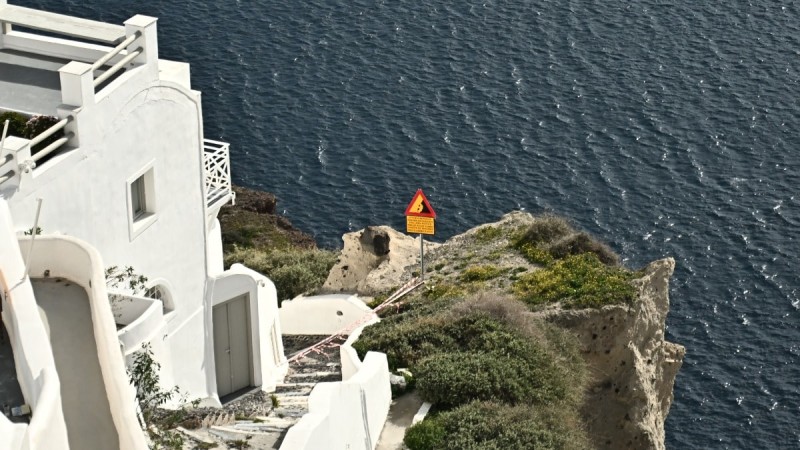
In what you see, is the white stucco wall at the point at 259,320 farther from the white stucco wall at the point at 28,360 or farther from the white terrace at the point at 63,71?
the white stucco wall at the point at 28,360

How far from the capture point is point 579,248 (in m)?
47.7

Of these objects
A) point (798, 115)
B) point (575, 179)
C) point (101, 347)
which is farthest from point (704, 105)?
point (101, 347)

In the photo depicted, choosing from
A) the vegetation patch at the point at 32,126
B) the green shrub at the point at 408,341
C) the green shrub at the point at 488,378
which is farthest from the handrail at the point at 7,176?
the green shrub at the point at 408,341

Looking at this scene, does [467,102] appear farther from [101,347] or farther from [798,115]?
[101,347]

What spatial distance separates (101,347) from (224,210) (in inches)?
1958

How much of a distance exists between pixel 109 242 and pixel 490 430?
973 cm

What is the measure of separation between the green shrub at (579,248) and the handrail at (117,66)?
19199 millimetres

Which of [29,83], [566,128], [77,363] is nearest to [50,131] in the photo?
[29,83]

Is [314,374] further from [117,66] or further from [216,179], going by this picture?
[117,66]

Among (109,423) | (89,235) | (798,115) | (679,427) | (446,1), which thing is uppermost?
(446,1)

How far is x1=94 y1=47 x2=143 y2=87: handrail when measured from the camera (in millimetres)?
30422

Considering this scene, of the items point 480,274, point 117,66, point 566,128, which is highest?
point 566,128

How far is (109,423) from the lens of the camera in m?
23.4

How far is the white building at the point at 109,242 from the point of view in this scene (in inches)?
923
